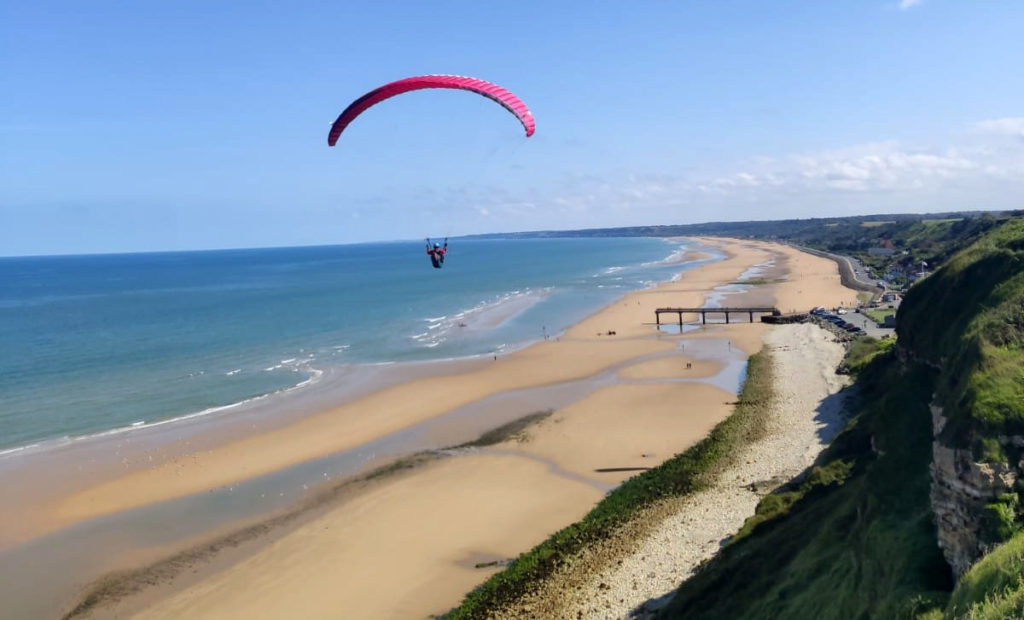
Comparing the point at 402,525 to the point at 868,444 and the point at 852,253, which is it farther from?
the point at 852,253

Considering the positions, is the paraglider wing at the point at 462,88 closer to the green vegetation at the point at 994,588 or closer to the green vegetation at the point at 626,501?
the green vegetation at the point at 626,501

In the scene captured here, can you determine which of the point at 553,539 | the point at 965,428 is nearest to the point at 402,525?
the point at 553,539

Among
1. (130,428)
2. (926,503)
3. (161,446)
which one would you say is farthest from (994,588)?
(130,428)

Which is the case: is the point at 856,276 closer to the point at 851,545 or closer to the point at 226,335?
the point at 226,335

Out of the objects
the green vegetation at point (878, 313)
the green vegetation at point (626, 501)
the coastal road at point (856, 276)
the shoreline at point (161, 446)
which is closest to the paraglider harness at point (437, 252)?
the shoreline at point (161, 446)

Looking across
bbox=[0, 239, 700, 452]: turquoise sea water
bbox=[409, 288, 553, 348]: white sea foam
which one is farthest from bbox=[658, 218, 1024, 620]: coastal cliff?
bbox=[409, 288, 553, 348]: white sea foam

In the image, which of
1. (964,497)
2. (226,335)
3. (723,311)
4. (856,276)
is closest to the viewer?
(964,497)

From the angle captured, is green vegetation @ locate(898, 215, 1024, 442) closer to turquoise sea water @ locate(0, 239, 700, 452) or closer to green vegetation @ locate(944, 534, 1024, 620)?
green vegetation @ locate(944, 534, 1024, 620)
